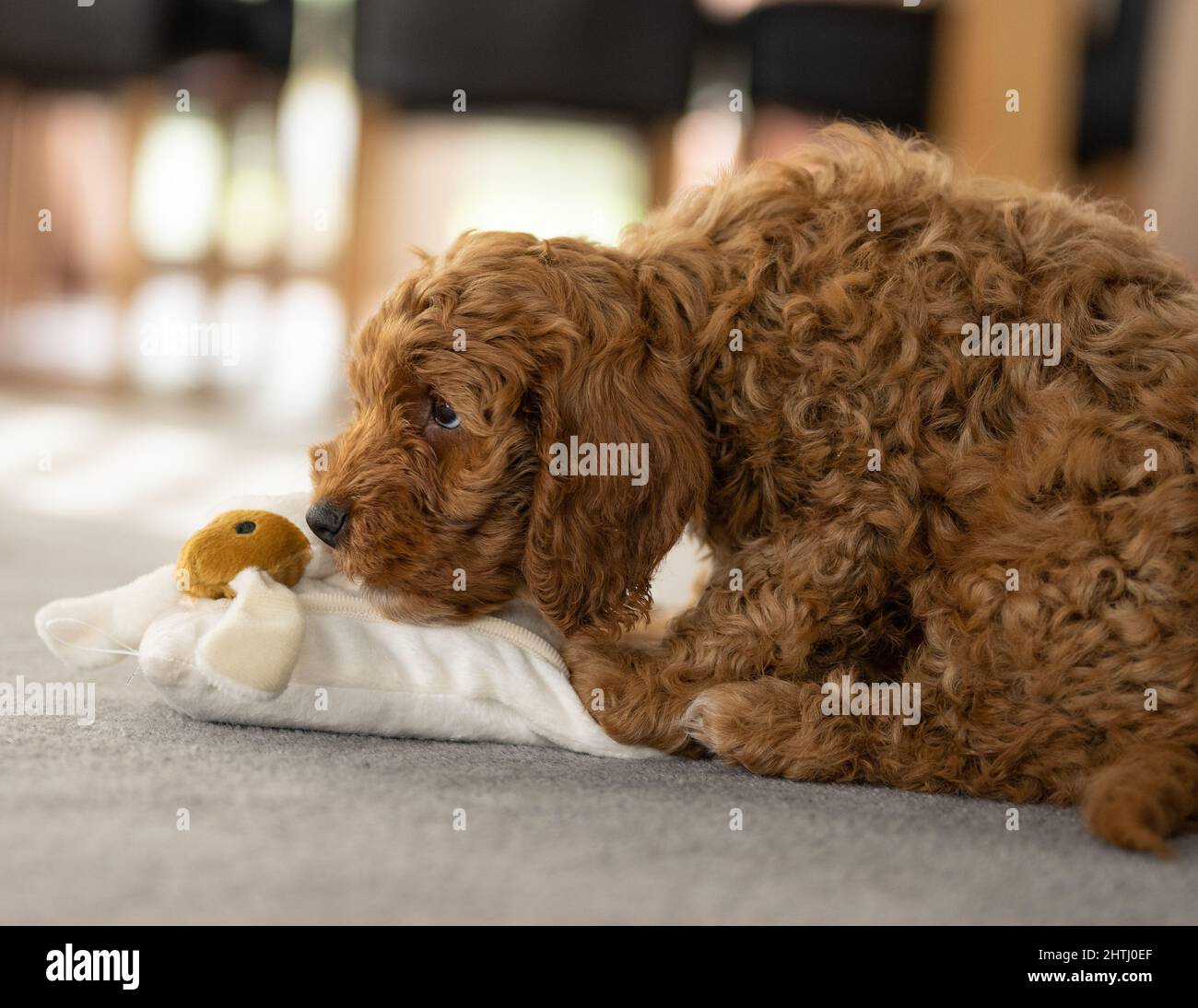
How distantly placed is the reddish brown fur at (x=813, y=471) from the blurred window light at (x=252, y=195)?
4620 mm

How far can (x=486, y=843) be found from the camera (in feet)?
4.88

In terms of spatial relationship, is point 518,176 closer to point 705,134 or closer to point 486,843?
point 705,134

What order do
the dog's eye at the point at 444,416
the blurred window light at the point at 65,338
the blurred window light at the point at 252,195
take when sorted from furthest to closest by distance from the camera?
the blurred window light at the point at 252,195
the blurred window light at the point at 65,338
the dog's eye at the point at 444,416

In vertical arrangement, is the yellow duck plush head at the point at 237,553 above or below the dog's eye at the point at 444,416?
below

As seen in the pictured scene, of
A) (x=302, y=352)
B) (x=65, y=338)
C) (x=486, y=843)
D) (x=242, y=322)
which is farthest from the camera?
(x=302, y=352)

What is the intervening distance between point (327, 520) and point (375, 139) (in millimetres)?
4139

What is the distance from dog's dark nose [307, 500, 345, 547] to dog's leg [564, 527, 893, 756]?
15.6 inches

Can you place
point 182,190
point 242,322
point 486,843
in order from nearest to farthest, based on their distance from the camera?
point 486,843, point 182,190, point 242,322

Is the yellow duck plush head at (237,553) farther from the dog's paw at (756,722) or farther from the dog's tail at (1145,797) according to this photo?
the dog's tail at (1145,797)

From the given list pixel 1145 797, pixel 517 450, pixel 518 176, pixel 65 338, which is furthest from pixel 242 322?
→ pixel 1145 797

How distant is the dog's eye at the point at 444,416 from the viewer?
6.07 feet


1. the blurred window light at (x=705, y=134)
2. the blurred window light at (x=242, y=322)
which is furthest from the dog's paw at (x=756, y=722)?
the blurred window light at (x=242, y=322)

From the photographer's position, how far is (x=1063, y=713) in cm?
171
